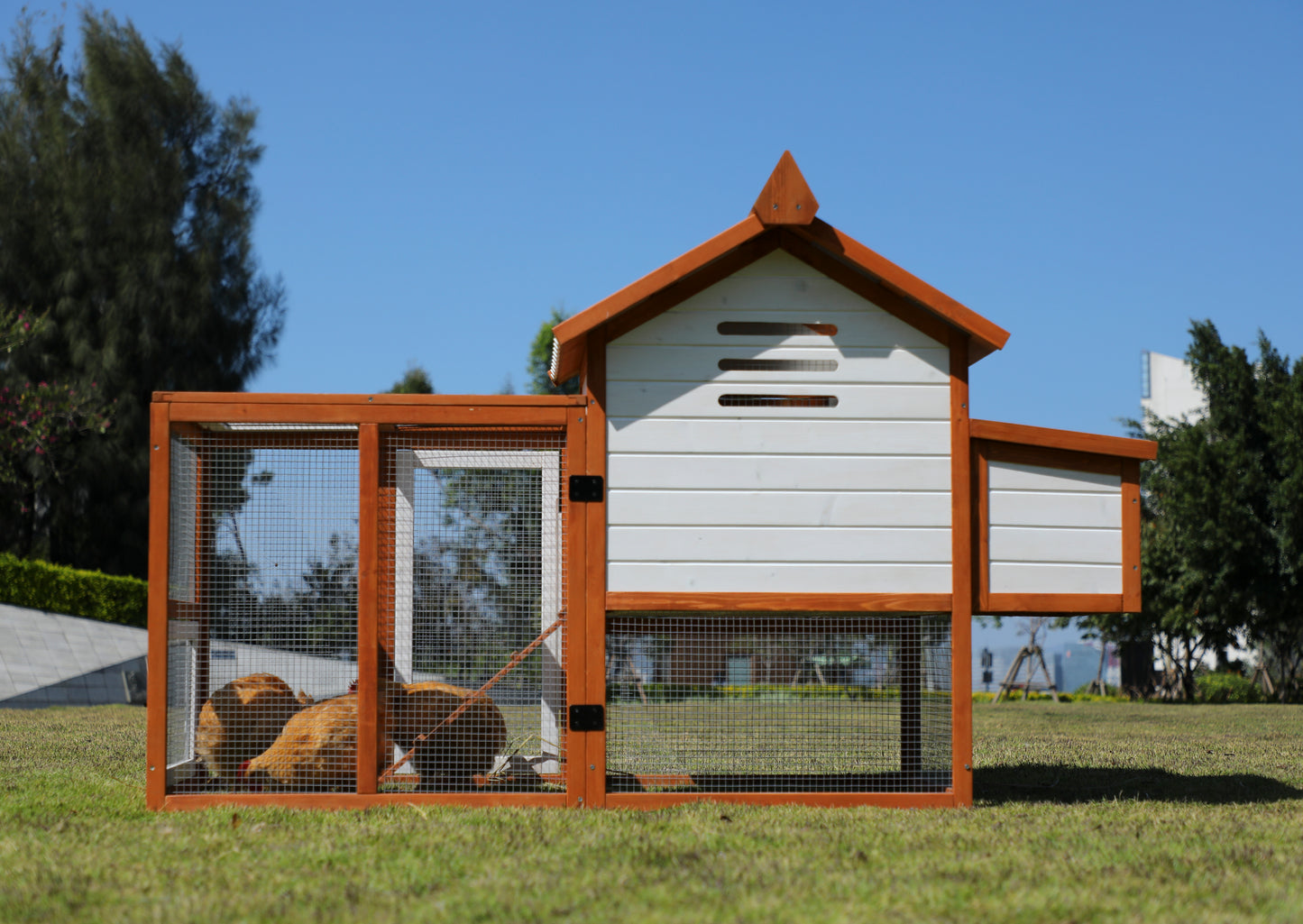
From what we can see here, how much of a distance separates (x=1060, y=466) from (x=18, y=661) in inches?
661

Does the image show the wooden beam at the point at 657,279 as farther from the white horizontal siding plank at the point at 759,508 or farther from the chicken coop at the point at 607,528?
the white horizontal siding plank at the point at 759,508

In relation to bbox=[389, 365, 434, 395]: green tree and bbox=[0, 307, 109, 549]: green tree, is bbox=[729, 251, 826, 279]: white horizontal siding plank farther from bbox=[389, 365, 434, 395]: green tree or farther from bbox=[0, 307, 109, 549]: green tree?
bbox=[389, 365, 434, 395]: green tree

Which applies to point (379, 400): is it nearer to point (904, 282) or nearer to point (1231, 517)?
point (904, 282)

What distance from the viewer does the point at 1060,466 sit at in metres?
6.65

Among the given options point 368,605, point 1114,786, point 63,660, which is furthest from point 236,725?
point 63,660

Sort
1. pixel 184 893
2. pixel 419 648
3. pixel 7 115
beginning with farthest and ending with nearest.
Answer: pixel 7 115 → pixel 419 648 → pixel 184 893

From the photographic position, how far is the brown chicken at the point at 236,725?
6.64m

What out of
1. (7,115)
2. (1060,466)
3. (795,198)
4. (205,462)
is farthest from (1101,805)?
(7,115)

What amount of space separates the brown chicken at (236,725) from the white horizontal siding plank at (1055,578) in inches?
163

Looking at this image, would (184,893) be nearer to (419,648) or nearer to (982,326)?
(419,648)

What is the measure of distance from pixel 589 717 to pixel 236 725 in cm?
210

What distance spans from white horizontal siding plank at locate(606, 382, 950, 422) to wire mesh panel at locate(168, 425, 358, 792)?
1.55 metres

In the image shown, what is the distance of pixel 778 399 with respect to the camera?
6.58 meters

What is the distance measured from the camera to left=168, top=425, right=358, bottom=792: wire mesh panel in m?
6.24
